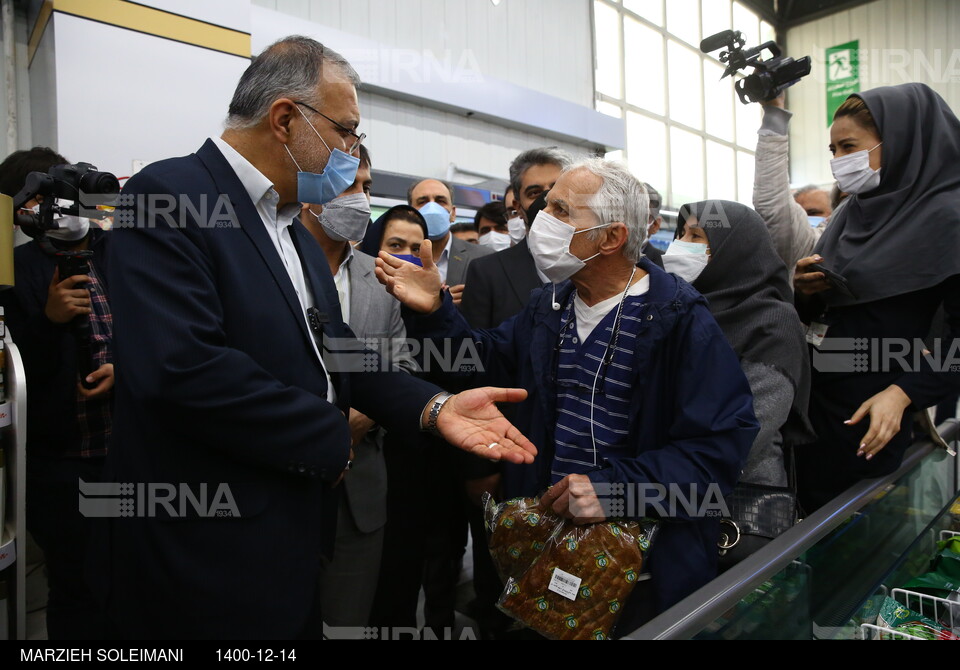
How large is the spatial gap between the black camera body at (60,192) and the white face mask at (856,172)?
2193 millimetres

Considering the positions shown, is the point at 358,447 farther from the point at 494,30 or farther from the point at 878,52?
the point at 878,52

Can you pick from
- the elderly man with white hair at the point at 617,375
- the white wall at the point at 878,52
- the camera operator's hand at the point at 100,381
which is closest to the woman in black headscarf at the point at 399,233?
the elderly man with white hair at the point at 617,375

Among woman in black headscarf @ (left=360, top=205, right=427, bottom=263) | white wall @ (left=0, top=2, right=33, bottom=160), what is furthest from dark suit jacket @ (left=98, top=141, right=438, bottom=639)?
white wall @ (left=0, top=2, right=33, bottom=160)

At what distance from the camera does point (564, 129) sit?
26.7 feet

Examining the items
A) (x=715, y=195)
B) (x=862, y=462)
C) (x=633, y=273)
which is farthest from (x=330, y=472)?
(x=715, y=195)

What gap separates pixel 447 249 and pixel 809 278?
1955 millimetres

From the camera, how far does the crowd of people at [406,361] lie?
1072 mm

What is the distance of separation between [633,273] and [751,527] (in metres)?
0.72

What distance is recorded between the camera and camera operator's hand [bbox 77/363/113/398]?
1.97 m

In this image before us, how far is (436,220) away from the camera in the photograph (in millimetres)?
3475

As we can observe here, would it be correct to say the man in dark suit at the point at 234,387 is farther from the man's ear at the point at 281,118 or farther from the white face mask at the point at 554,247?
the white face mask at the point at 554,247

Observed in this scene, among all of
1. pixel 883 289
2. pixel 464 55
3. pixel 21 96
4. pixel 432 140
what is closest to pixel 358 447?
pixel 883 289

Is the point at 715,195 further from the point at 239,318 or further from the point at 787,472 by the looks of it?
the point at 239,318

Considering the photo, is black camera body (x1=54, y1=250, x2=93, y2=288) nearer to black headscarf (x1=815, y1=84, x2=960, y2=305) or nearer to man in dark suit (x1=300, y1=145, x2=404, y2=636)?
man in dark suit (x1=300, y1=145, x2=404, y2=636)
